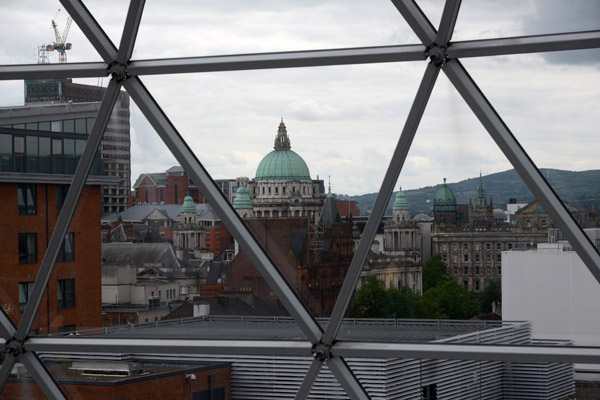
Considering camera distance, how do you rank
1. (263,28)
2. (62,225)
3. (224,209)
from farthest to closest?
(263,28), (62,225), (224,209)

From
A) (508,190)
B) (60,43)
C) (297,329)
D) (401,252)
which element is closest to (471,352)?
(401,252)

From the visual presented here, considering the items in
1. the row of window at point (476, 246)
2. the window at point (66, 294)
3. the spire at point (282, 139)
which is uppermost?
the spire at point (282, 139)

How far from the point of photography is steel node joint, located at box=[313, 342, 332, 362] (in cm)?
642

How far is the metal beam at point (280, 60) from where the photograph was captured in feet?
20.2

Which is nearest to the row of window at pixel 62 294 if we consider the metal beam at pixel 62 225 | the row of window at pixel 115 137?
the metal beam at pixel 62 225

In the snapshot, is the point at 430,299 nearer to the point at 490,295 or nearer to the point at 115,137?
the point at 490,295

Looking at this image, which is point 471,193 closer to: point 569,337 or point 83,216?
point 569,337

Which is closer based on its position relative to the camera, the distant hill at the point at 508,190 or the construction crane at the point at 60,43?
the distant hill at the point at 508,190

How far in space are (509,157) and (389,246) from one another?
3.87 ft

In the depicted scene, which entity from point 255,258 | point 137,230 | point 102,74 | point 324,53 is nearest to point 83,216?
point 137,230

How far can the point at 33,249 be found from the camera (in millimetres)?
7855

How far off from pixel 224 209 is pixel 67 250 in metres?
1.89

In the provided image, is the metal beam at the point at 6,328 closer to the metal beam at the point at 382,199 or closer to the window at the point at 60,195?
the window at the point at 60,195

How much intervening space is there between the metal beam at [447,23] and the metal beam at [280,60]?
0.55 ft
